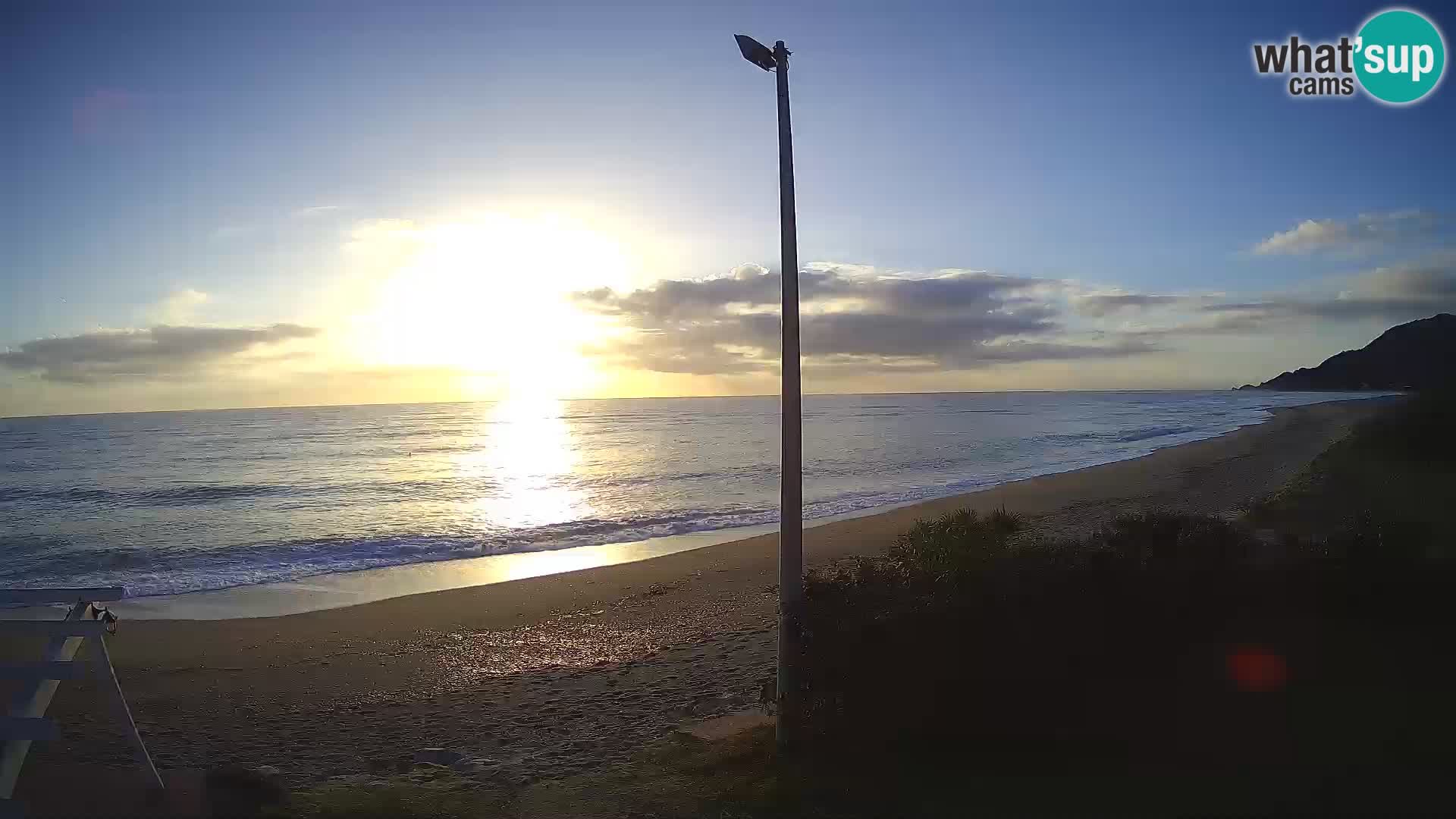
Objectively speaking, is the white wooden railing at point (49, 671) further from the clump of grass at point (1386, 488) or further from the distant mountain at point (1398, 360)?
the distant mountain at point (1398, 360)

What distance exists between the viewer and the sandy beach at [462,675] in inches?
274

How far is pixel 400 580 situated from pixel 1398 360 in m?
168

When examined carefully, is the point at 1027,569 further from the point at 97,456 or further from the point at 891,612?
the point at 97,456

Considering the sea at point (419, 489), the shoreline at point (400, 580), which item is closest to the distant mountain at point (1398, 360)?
the sea at point (419, 489)

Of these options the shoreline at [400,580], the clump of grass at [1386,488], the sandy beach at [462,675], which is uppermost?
the clump of grass at [1386,488]

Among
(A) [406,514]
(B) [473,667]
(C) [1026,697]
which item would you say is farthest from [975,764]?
(A) [406,514]

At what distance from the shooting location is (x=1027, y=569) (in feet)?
18.3

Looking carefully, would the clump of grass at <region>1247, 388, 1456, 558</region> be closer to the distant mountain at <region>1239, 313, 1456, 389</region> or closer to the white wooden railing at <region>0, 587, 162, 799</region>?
the white wooden railing at <region>0, 587, 162, 799</region>

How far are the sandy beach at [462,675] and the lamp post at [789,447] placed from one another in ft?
6.19

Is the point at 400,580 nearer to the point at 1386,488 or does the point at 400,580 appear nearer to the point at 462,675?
the point at 462,675

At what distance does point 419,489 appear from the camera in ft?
106

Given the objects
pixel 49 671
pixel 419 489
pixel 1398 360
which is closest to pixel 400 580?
pixel 49 671

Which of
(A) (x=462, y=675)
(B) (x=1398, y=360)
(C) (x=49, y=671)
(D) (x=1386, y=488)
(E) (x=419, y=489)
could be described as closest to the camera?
(C) (x=49, y=671)

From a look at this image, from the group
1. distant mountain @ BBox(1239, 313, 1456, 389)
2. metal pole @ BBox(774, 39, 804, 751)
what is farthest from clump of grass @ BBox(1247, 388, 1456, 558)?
distant mountain @ BBox(1239, 313, 1456, 389)
